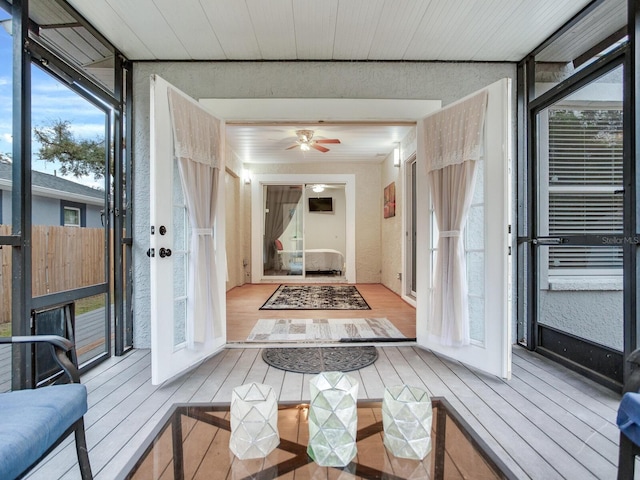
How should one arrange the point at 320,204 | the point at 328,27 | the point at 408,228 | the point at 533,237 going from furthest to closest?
the point at 320,204 < the point at 408,228 < the point at 533,237 < the point at 328,27

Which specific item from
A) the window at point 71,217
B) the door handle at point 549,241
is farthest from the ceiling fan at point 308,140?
the window at point 71,217

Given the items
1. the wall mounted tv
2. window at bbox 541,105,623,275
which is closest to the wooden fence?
window at bbox 541,105,623,275

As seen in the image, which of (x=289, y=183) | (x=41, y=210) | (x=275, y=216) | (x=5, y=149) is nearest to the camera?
(x=5, y=149)

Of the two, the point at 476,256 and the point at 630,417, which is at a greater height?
the point at 476,256

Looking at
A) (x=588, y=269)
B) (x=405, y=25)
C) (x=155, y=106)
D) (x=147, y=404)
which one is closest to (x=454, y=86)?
(x=405, y=25)

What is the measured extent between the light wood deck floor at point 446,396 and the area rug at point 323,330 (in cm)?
28

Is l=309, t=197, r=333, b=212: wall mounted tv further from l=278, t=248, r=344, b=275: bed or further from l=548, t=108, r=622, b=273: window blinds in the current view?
l=548, t=108, r=622, b=273: window blinds

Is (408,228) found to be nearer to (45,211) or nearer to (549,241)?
(549,241)

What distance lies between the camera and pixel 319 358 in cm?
263

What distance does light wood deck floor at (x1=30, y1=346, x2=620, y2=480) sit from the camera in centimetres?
146

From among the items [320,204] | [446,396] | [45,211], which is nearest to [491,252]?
[446,396]

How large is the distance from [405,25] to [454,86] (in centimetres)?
79

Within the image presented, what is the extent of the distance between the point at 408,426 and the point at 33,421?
115 cm

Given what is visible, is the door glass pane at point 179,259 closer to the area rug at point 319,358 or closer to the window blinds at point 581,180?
the area rug at point 319,358
